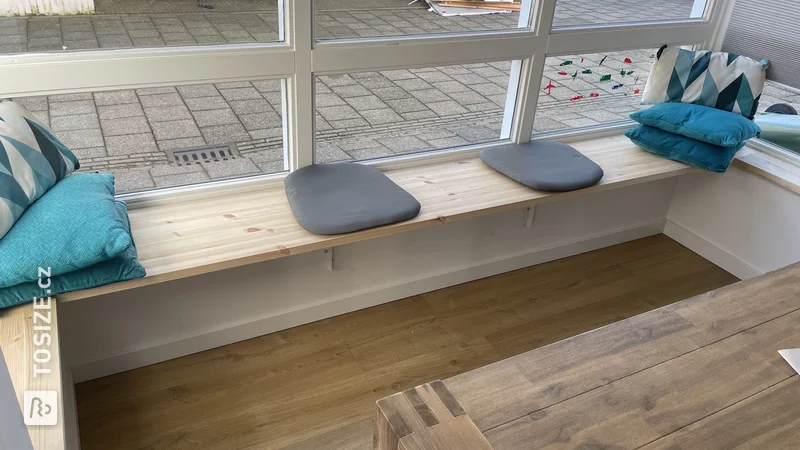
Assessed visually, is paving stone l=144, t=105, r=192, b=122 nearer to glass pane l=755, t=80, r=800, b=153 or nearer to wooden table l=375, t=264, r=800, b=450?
wooden table l=375, t=264, r=800, b=450

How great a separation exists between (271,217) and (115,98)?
25.5 inches

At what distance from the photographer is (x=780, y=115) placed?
3.01m

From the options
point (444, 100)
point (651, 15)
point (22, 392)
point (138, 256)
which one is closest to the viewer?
point (22, 392)

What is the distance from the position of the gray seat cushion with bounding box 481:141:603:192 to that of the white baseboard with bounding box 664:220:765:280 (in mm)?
1010

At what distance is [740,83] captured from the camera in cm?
276

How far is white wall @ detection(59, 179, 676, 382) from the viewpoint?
215 centimetres

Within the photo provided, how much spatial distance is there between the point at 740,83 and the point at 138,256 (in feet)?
8.59

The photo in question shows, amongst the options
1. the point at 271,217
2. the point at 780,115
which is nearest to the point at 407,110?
the point at 271,217

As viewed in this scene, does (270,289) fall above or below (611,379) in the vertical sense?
below

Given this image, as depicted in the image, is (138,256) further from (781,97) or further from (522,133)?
(781,97)

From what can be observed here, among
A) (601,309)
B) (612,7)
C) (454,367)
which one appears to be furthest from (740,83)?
Result: (454,367)

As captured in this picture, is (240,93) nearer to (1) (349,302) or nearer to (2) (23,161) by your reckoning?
(2) (23,161)

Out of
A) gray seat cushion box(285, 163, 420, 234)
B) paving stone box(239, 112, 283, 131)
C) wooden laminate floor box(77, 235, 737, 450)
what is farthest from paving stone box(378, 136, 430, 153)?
wooden laminate floor box(77, 235, 737, 450)

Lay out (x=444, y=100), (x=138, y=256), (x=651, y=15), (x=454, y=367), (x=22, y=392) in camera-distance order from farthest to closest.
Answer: (x=651, y=15) → (x=444, y=100) → (x=454, y=367) → (x=138, y=256) → (x=22, y=392)
